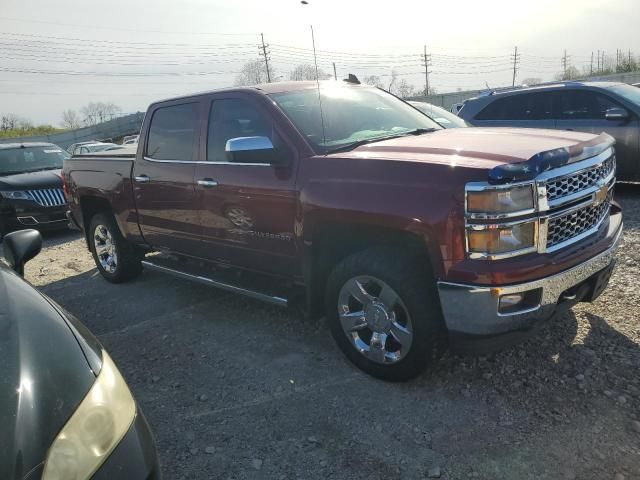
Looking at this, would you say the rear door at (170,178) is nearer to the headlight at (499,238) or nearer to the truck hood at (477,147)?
the truck hood at (477,147)

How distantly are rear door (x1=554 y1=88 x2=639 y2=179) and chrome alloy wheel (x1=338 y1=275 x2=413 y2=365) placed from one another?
5.85 meters

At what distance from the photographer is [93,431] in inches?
Answer: 67.1

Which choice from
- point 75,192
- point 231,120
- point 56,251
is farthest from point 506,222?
point 56,251

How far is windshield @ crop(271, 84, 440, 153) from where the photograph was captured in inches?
146

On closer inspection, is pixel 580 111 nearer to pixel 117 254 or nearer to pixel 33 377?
pixel 117 254

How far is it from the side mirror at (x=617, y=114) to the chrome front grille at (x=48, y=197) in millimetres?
8693

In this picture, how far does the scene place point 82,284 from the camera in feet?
20.4

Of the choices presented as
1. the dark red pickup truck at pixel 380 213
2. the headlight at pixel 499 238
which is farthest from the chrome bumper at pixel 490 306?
the headlight at pixel 499 238

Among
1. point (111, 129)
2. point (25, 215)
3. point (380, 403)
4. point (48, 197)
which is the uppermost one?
point (48, 197)

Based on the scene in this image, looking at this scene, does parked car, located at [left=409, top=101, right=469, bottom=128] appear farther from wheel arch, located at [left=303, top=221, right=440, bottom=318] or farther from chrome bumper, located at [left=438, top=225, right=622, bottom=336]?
chrome bumper, located at [left=438, top=225, right=622, bottom=336]

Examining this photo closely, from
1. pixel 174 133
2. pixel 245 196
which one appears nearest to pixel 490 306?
pixel 245 196

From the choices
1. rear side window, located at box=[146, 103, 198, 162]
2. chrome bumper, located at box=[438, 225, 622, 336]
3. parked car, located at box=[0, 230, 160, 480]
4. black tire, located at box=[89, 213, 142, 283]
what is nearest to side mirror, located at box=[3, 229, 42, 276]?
parked car, located at box=[0, 230, 160, 480]

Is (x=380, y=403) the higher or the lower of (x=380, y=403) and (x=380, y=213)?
the lower

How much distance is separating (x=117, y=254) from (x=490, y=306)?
4389 mm
